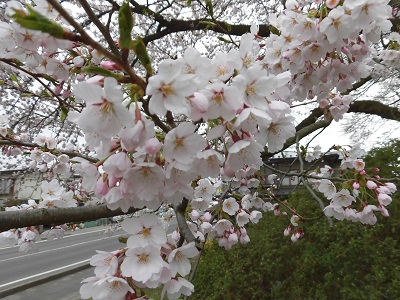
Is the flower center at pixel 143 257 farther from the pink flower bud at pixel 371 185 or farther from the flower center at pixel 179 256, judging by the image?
the pink flower bud at pixel 371 185

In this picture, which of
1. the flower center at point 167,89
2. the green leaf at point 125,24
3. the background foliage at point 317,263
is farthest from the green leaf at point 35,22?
the background foliage at point 317,263

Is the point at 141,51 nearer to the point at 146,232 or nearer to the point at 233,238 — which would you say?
the point at 146,232

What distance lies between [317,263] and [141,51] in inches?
161

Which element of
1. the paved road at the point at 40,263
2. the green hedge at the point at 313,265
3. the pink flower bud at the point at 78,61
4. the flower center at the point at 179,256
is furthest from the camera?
the paved road at the point at 40,263

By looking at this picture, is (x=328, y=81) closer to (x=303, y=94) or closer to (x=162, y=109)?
(x=303, y=94)

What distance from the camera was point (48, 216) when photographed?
4.23ft

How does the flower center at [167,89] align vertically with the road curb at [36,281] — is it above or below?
above

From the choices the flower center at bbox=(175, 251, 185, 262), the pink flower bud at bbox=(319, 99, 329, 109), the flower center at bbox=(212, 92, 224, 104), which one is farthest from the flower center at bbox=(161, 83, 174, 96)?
the pink flower bud at bbox=(319, 99, 329, 109)

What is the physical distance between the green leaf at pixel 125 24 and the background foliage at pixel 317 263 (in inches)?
133

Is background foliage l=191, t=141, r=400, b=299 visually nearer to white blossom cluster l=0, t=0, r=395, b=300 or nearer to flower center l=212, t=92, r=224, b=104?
white blossom cluster l=0, t=0, r=395, b=300

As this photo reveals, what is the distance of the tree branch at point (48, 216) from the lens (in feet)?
3.67

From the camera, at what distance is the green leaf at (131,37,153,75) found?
2.04 ft

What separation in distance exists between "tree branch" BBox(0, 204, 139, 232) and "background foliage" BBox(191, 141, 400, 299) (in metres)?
2.83

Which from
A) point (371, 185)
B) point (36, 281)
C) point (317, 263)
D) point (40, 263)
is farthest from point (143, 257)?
point (40, 263)
